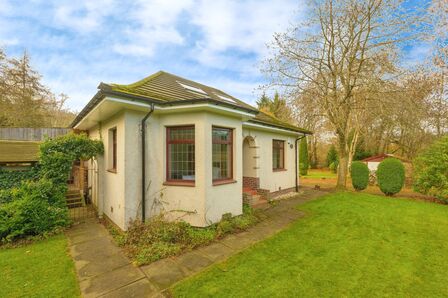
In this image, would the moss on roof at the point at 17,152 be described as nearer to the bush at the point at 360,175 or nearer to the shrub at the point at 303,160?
the bush at the point at 360,175

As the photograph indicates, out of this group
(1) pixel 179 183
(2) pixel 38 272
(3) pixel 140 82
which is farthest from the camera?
(3) pixel 140 82

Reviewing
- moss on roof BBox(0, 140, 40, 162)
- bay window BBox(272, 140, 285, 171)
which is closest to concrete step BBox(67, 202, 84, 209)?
moss on roof BBox(0, 140, 40, 162)

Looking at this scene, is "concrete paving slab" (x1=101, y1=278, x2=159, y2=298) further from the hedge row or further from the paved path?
the hedge row

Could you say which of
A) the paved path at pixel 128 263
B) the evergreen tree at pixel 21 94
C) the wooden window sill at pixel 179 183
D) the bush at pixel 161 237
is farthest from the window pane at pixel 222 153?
the evergreen tree at pixel 21 94

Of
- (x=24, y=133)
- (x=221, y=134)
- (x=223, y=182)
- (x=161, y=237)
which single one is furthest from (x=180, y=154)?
(x=24, y=133)

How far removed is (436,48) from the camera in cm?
1155

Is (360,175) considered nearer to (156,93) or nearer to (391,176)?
(391,176)

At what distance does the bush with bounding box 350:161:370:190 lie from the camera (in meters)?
12.2

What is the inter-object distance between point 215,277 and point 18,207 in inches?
230

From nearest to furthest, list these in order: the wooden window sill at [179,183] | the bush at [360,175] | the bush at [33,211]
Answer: the bush at [33,211] < the wooden window sill at [179,183] < the bush at [360,175]

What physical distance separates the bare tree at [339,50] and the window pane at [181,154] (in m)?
9.23

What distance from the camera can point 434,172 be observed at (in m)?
9.75

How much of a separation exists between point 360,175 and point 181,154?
11.8 m

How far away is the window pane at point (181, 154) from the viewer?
19.9 feet
